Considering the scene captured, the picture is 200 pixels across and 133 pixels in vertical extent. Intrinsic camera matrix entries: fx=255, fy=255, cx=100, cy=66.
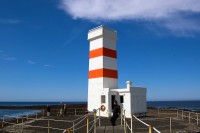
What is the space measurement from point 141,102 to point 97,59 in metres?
5.22

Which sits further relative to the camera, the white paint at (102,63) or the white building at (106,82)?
the white paint at (102,63)

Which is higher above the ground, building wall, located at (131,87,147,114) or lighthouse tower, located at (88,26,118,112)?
lighthouse tower, located at (88,26,118,112)

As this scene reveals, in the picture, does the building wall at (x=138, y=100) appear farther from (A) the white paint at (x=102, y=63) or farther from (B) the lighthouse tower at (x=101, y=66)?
(A) the white paint at (x=102, y=63)

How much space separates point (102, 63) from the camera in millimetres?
20984

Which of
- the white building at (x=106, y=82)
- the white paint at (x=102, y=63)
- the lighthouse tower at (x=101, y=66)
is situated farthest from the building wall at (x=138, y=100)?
the white paint at (x=102, y=63)

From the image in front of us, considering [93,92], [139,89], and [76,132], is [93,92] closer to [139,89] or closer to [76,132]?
[139,89]

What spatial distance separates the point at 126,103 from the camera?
67.7ft

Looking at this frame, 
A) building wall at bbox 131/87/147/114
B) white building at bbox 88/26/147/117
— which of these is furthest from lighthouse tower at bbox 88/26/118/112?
building wall at bbox 131/87/147/114

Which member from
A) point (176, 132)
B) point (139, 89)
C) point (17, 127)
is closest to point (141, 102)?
point (139, 89)

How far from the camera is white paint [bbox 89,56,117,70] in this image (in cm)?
2112

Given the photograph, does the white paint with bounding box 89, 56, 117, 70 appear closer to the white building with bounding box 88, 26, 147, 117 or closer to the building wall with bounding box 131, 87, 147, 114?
the white building with bounding box 88, 26, 147, 117

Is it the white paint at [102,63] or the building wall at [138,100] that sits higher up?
the white paint at [102,63]

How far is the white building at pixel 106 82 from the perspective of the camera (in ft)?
67.4

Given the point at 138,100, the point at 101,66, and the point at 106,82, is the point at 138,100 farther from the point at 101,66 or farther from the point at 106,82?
the point at 101,66
